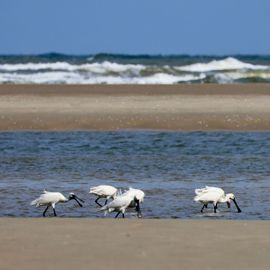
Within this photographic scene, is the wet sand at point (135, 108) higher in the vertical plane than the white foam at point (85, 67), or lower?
higher

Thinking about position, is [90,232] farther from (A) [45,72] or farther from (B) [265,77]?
(A) [45,72]

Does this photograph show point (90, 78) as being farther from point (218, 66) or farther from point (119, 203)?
point (119, 203)

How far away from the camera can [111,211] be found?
1257 centimetres

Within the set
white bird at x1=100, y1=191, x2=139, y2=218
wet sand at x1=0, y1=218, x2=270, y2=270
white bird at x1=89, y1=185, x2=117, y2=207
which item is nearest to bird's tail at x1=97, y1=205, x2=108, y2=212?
white bird at x1=100, y1=191, x2=139, y2=218

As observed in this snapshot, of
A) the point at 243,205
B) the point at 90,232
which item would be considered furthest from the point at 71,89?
the point at 90,232

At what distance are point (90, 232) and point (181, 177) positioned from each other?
5.80 m

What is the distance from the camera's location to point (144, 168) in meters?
17.1

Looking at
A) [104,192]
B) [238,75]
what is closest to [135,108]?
[104,192]

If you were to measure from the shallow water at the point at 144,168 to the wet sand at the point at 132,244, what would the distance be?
182 cm

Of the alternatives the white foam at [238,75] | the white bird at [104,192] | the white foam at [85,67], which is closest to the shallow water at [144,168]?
the white bird at [104,192]

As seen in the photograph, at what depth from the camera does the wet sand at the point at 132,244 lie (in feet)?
28.4

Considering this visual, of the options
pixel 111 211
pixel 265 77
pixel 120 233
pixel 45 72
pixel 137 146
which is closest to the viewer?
pixel 120 233

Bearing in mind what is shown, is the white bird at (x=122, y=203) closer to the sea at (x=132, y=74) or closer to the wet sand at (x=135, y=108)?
the wet sand at (x=135, y=108)

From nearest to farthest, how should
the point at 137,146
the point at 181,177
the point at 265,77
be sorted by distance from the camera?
the point at 181,177
the point at 137,146
the point at 265,77
